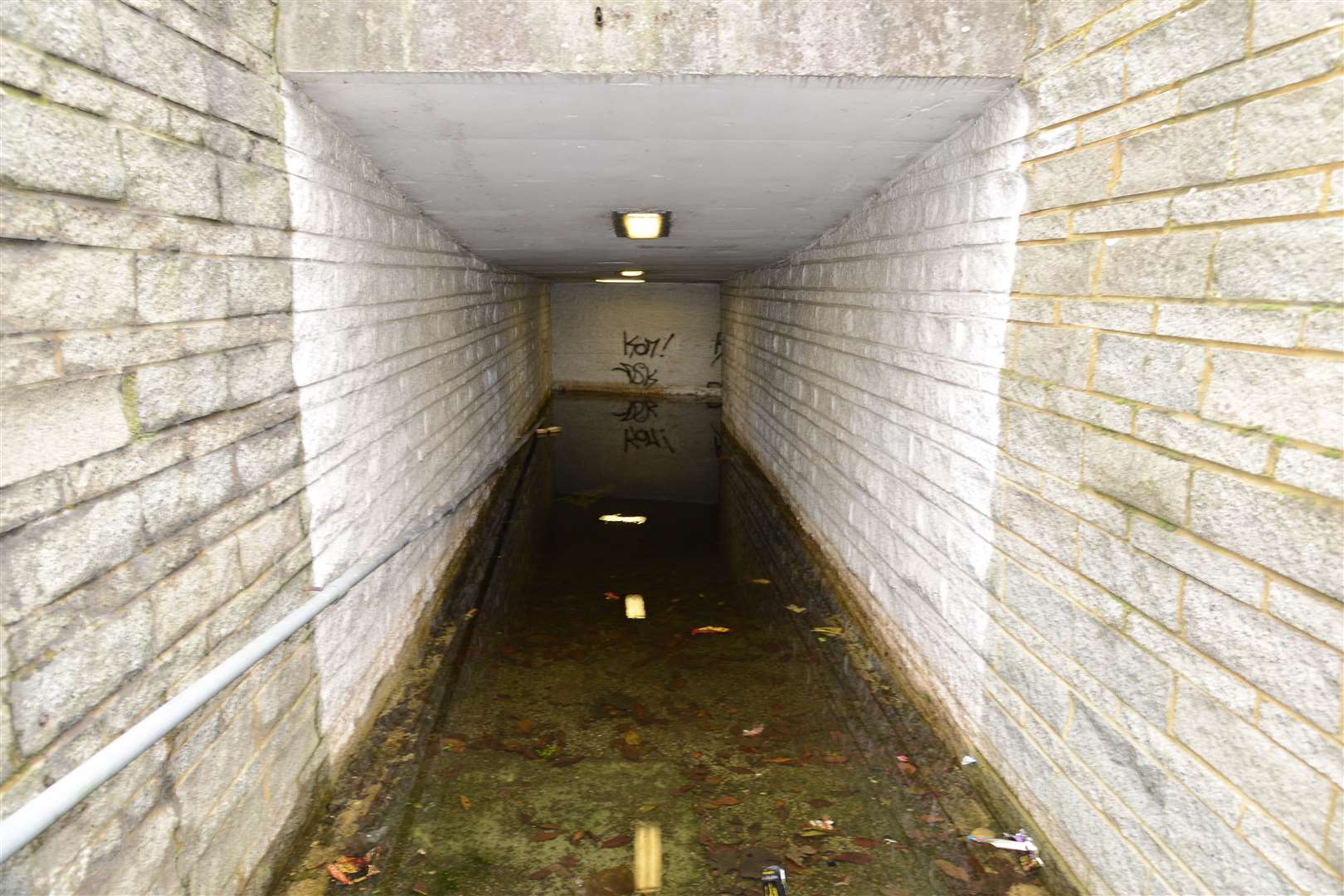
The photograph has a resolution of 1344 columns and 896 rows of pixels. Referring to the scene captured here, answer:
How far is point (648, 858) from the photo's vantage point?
11.5ft

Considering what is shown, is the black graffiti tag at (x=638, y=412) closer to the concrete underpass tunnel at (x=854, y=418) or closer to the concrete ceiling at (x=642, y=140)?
the concrete ceiling at (x=642, y=140)

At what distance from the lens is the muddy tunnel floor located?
342 centimetres

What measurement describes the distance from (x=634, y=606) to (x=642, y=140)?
352 centimetres

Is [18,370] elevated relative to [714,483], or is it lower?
elevated

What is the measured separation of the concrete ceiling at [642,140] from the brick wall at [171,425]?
0.46 meters

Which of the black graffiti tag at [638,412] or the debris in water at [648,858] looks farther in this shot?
the black graffiti tag at [638,412]

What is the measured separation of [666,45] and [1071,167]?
5.46 feet

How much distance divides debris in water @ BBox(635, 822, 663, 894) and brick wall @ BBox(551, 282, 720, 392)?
15709 mm

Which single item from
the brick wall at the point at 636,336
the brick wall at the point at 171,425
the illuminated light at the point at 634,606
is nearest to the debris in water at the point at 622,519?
the illuminated light at the point at 634,606

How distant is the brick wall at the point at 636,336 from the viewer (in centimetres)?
1880

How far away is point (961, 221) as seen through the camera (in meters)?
4.13

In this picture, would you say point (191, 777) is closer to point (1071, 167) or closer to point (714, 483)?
point (1071, 167)

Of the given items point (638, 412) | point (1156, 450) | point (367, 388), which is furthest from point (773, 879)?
point (638, 412)

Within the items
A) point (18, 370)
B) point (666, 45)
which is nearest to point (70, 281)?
point (18, 370)
